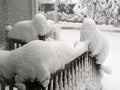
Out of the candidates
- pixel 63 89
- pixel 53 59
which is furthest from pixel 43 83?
pixel 63 89

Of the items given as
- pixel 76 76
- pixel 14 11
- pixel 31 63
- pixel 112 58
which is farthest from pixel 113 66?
pixel 31 63

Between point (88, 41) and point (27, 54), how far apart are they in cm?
216

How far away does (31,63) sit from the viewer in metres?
2.55

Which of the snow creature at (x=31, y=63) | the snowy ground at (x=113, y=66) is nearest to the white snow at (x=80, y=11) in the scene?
the snowy ground at (x=113, y=66)

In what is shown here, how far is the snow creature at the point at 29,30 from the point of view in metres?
5.11

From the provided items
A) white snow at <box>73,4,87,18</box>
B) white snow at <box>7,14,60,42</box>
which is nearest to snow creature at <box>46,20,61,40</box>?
white snow at <box>7,14,60,42</box>

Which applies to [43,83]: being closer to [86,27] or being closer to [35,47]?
[35,47]

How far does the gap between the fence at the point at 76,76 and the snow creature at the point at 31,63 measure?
0.28ft

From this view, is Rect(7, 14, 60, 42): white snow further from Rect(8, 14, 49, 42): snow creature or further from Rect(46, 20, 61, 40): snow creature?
Rect(46, 20, 61, 40): snow creature

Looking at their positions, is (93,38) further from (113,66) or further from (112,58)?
(112,58)

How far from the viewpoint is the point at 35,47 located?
264 centimetres

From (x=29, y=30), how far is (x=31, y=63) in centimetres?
271

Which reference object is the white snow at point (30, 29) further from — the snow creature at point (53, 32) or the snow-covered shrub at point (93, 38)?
the snow-covered shrub at point (93, 38)

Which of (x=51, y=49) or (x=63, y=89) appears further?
(x=63, y=89)
